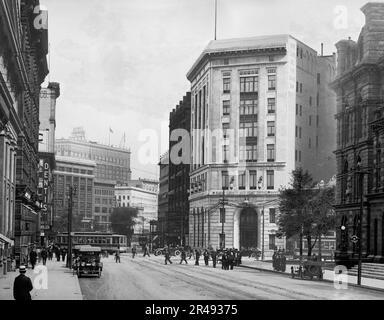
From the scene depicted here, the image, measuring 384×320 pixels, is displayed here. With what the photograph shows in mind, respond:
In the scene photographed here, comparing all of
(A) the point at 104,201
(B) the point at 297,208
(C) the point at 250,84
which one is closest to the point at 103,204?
(A) the point at 104,201

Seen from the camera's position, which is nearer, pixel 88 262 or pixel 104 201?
pixel 88 262

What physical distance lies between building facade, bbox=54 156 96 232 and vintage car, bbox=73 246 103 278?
195 feet

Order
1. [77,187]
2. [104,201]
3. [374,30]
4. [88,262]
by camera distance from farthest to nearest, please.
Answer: [104,201], [77,187], [374,30], [88,262]

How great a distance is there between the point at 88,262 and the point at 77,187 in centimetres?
9432

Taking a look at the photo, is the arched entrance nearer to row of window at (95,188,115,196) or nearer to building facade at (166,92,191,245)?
building facade at (166,92,191,245)

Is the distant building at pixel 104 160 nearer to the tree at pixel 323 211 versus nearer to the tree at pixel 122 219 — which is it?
the tree at pixel 122 219

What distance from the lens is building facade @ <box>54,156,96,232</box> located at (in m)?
129

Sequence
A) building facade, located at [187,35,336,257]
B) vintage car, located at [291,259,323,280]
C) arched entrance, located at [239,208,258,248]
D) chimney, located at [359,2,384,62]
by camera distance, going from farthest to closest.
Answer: arched entrance, located at [239,208,258,248] < building facade, located at [187,35,336,257] < chimney, located at [359,2,384,62] < vintage car, located at [291,259,323,280]

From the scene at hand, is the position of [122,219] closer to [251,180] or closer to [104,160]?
[104,160]

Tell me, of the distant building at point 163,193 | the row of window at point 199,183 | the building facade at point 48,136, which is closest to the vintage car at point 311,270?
the row of window at point 199,183

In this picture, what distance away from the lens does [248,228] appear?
113 meters

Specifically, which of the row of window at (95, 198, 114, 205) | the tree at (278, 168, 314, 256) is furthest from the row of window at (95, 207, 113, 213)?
the tree at (278, 168, 314, 256)

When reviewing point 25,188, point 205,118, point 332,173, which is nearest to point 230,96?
point 205,118

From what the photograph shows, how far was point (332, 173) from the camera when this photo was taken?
341 feet
